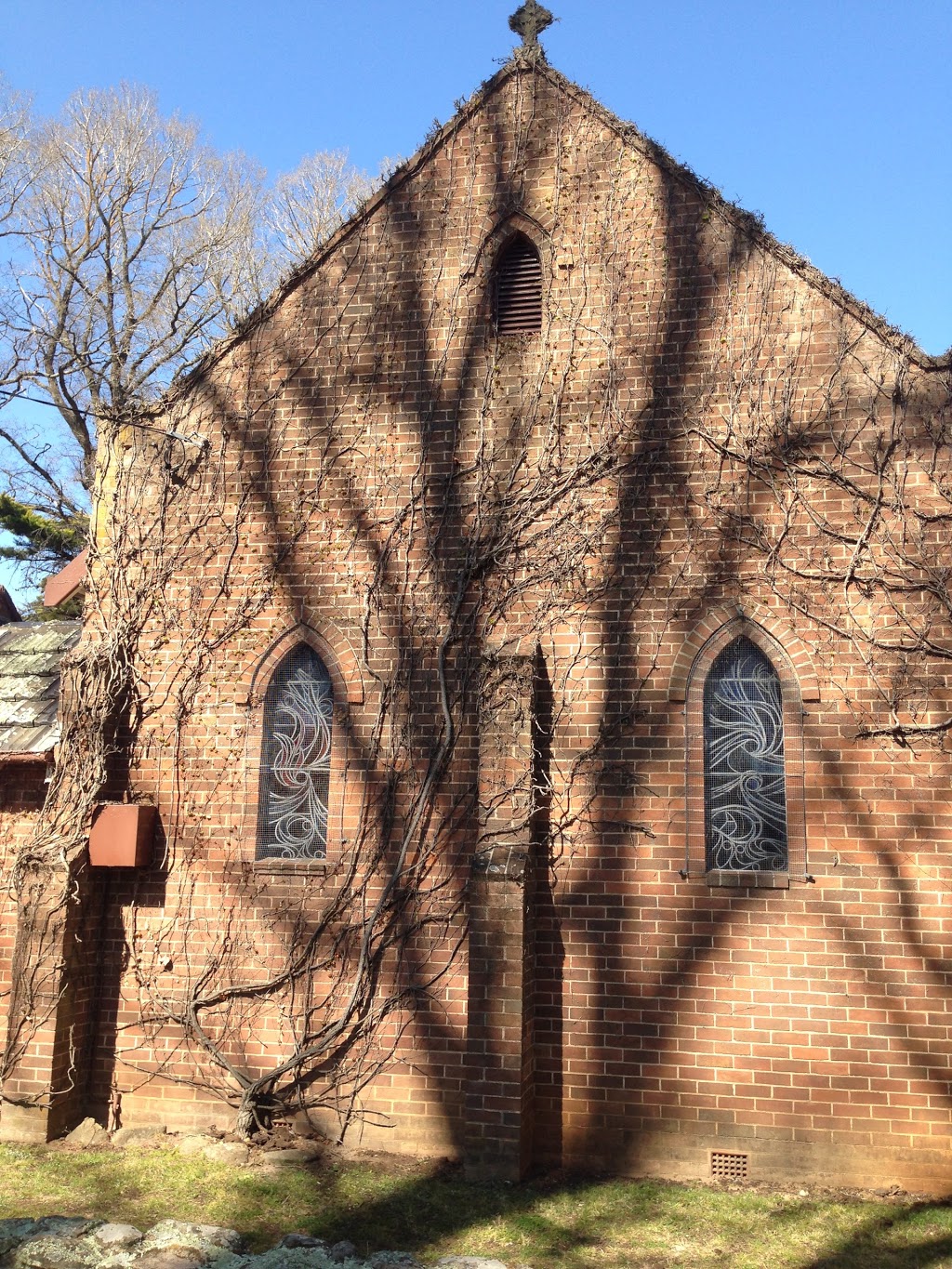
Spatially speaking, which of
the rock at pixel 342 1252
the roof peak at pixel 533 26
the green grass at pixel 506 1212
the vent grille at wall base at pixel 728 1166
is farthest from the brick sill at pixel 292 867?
the roof peak at pixel 533 26

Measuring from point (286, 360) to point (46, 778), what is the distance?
437 centimetres

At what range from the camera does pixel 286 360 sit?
33.5 ft

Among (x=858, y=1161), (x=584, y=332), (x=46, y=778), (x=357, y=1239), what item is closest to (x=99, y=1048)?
(x=46, y=778)

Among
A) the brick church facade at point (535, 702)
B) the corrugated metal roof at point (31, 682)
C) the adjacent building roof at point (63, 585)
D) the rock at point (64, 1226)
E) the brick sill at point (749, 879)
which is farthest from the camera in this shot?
the adjacent building roof at point (63, 585)

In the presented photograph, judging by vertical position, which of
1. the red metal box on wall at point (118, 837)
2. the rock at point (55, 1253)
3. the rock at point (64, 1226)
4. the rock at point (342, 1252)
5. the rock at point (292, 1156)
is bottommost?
the rock at point (342, 1252)

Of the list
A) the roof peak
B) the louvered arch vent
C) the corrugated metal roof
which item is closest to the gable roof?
the roof peak

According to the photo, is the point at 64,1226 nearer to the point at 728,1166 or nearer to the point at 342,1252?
the point at 342,1252

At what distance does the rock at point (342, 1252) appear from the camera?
6.50 metres

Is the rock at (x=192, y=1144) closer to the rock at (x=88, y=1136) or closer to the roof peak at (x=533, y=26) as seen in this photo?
the rock at (x=88, y=1136)

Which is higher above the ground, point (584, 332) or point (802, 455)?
point (584, 332)

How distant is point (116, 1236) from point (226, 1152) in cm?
182

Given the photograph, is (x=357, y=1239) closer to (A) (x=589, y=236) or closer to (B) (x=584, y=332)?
(B) (x=584, y=332)

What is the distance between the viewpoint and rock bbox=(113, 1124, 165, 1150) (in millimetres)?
8781

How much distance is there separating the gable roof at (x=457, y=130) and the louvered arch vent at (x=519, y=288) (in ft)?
4.11
